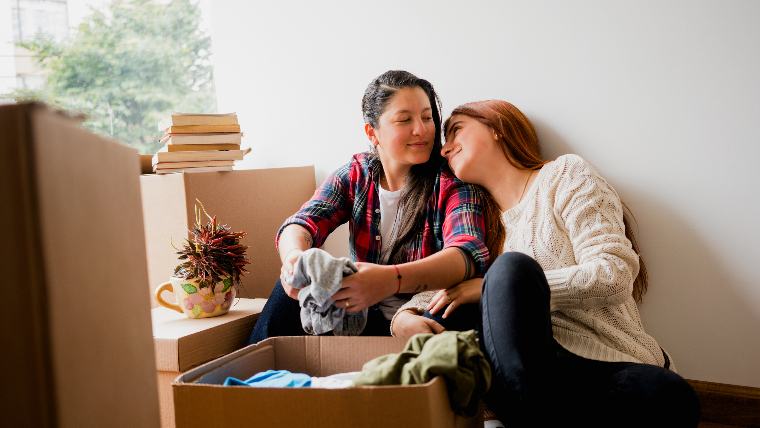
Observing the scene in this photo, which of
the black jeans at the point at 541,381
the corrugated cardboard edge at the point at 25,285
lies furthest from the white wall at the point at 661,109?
the corrugated cardboard edge at the point at 25,285

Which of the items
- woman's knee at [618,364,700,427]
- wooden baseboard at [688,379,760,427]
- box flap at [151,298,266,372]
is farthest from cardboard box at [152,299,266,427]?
wooden baseboard at [688,379,760,427]

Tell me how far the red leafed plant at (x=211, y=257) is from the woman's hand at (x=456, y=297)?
1.76 ft

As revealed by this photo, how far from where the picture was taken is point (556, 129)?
163cm

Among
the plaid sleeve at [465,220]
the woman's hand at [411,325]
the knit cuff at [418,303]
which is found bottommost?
the woman's hand at [411,325]

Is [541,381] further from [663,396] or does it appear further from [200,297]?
[200,297]

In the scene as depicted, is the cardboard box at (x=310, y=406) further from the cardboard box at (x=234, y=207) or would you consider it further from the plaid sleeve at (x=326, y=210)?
the cardboard box at (x=234, y=207)

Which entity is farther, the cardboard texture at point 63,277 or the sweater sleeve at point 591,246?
the sweater sleeve at point 591,246

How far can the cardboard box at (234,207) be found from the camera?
1.97m

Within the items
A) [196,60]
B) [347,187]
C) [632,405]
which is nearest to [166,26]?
[196,60]

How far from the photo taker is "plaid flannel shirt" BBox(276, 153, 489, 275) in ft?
5.09

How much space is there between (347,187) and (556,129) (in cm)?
57

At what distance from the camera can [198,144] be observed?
6.68 feet

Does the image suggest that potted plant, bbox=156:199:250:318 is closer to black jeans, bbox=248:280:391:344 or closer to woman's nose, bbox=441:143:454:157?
black jeans, bbox=248:280:391:344

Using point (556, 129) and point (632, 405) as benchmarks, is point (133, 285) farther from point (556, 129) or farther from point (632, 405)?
point (556, 129)
